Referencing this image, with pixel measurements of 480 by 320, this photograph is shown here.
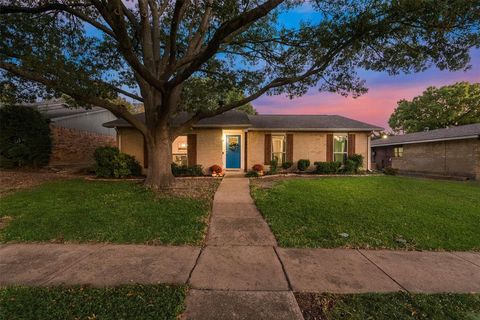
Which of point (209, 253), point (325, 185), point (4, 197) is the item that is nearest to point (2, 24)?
point (4, 197)

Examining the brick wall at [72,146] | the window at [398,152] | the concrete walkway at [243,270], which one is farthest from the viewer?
the window at [398,152]

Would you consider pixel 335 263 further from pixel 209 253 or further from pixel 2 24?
pixel 2 24

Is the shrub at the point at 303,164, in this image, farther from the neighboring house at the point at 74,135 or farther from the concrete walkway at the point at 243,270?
the neighboring house at the point at 74,135

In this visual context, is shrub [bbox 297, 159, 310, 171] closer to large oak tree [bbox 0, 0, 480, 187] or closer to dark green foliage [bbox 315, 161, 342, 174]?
dark green foliage [bbox 315, 161, 342, 174]

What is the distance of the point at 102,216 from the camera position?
5.45m

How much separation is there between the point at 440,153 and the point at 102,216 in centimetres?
2227

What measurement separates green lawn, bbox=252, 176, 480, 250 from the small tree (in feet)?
97.6

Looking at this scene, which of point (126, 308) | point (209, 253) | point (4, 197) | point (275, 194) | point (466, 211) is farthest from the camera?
point (275, 194)

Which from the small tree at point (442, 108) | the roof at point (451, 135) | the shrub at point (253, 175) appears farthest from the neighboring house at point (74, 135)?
the small tree at point (442, 108)

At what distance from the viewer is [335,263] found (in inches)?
145

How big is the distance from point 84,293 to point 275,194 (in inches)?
239

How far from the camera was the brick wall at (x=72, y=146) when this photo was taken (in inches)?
600

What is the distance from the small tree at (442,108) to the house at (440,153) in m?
14.4

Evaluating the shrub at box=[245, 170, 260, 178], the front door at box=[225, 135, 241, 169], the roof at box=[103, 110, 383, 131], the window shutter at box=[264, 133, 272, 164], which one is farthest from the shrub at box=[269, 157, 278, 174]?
the roof at box=[103, 110, 383, 131]
